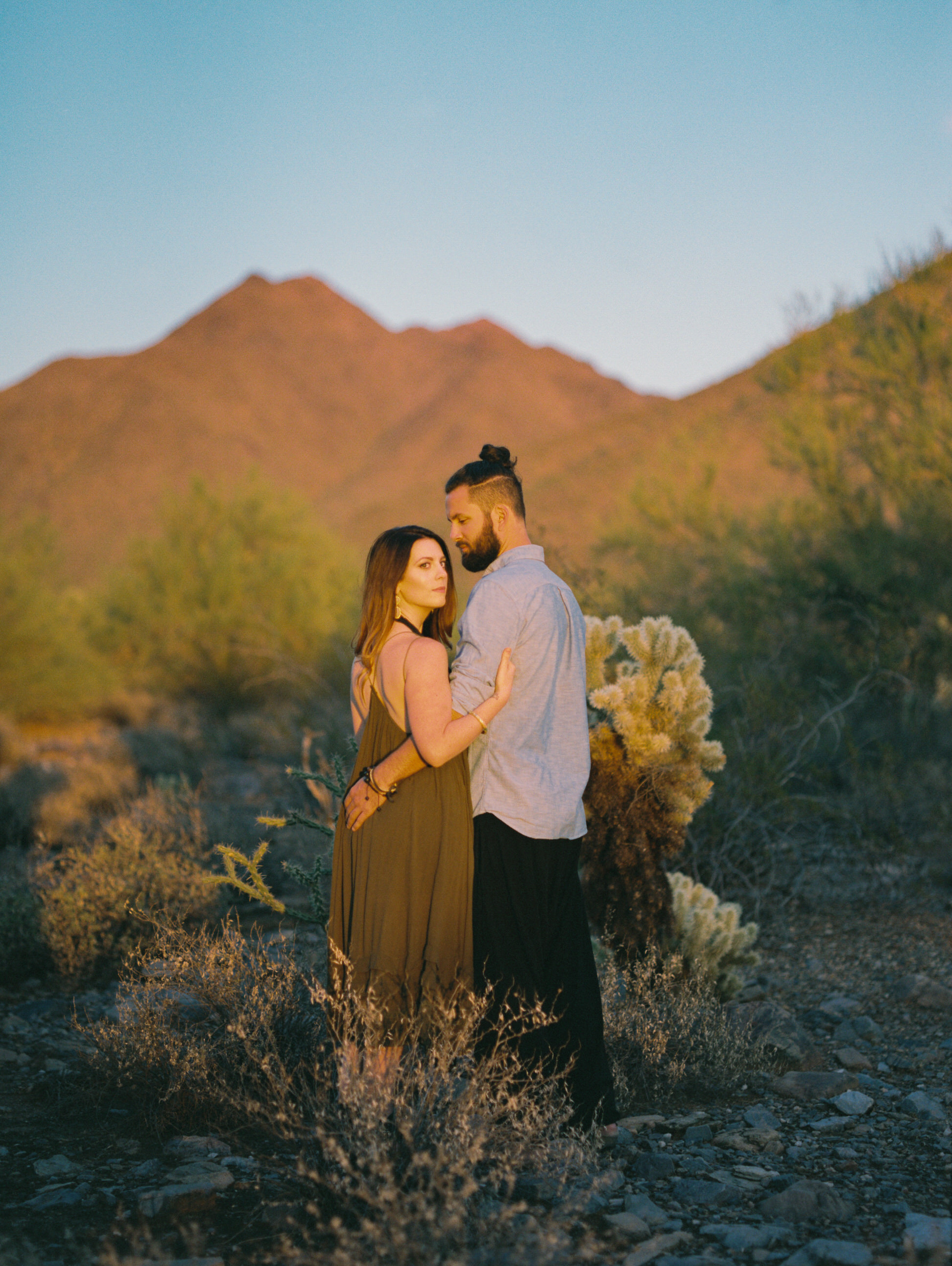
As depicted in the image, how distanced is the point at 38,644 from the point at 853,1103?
17.0 metres

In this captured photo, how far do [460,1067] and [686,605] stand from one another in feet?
32.6

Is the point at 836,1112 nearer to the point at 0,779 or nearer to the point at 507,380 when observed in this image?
the point at 0,779

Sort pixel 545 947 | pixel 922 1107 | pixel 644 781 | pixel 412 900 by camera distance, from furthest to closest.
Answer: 1. pixel 644 781
2. pixel 922 1107
3. pixel 545 947
4. pixel 412 900

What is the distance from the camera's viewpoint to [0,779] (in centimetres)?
1084

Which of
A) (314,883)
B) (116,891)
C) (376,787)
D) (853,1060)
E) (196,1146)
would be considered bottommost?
(853,1060)

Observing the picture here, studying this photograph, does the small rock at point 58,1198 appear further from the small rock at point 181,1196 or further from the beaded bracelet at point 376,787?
the beaded bracelet at point 376,787

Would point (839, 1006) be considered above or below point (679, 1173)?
below

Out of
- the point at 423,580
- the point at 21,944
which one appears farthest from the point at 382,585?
the point at 21,944

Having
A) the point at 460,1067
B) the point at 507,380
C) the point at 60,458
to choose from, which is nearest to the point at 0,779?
the point at 460,1067

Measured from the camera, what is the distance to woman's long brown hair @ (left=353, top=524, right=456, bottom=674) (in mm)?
2904

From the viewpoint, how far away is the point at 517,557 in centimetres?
301

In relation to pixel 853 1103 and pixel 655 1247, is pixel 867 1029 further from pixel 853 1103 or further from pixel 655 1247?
pixel 655 1247

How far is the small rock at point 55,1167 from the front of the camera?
3006 mm

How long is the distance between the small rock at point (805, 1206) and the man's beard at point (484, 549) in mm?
1844
